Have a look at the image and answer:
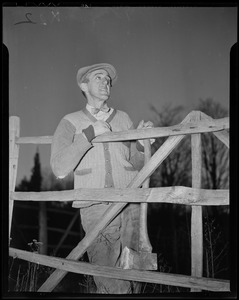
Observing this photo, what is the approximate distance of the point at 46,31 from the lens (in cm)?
391

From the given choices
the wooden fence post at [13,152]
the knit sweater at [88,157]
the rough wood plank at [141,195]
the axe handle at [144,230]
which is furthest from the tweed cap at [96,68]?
the rough wood plank at [141,195]

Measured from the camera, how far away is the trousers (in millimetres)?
3795

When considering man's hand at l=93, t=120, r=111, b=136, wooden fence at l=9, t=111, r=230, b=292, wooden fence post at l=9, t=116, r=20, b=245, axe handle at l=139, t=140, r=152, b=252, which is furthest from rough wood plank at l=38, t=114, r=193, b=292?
wooden fence post at l=9, t=116, r=20, b=245

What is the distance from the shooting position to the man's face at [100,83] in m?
3.92

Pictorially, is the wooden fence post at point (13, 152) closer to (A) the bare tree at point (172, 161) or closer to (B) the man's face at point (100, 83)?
(B) the man's face at point (100, 83)

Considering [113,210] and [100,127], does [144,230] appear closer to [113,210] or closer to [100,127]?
[113,210]

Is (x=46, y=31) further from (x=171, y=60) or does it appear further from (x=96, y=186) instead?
(x=96, y=186)

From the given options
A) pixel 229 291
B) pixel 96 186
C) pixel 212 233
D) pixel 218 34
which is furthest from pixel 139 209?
pixel 218 34

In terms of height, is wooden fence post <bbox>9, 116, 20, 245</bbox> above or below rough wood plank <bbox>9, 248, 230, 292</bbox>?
above

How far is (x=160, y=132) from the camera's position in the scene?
12.0ft

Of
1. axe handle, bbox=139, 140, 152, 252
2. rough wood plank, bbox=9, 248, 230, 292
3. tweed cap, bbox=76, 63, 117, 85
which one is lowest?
rough wood plank, bbox=9, 248, 230, 292

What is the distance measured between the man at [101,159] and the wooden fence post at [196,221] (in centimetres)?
43

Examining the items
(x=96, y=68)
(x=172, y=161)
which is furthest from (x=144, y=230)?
(x=96, y=68)

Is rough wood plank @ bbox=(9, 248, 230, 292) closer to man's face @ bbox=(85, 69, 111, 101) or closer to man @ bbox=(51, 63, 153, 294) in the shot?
man @ bbox=(51, 63, 153, 294)
